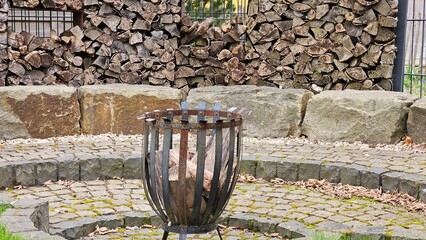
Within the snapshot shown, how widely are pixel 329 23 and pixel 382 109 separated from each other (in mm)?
2087

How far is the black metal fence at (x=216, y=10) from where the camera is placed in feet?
34.2

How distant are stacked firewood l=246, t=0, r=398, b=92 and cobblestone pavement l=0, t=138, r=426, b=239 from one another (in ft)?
6.73

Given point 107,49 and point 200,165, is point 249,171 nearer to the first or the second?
point 200,165

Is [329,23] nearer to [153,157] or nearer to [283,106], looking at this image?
[283,106]

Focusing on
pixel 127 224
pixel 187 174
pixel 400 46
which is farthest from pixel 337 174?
pixel 400 46

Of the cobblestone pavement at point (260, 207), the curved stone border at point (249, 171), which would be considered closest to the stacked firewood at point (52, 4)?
the curved stone border at point (249, 171)

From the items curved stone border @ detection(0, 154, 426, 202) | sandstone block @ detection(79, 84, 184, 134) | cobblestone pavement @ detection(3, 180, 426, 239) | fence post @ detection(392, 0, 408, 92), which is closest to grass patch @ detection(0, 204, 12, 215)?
cobblestone pavement @ detection(3, 180, 426, 239)

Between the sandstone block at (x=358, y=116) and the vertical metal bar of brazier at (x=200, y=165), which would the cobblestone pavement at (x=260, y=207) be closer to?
the vertical metal bar of brazier at (x=200, y=165)

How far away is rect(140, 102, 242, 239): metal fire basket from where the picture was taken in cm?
395

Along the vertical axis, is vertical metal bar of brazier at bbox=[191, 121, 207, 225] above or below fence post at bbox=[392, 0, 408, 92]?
below

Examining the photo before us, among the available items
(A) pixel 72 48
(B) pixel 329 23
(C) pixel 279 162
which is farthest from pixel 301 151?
(A) pixel 72 48

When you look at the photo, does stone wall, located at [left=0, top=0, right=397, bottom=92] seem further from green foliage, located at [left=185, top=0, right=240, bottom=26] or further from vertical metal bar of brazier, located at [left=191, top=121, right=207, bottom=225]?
vertical metal bar of brazier, located at [left=191, top=121, right=207, bottom=225]

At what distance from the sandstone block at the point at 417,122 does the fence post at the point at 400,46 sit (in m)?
1.62

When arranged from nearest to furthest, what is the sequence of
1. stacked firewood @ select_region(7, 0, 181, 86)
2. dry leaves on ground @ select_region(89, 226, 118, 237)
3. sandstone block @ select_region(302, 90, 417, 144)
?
1. dry leaves on ground @ select_region(89, 226, 118, 237)
2. sandstone block @ select_region(302, 90, 417, 144)
3. stacked firewood @ select_region(7, 0, 181, 86)
